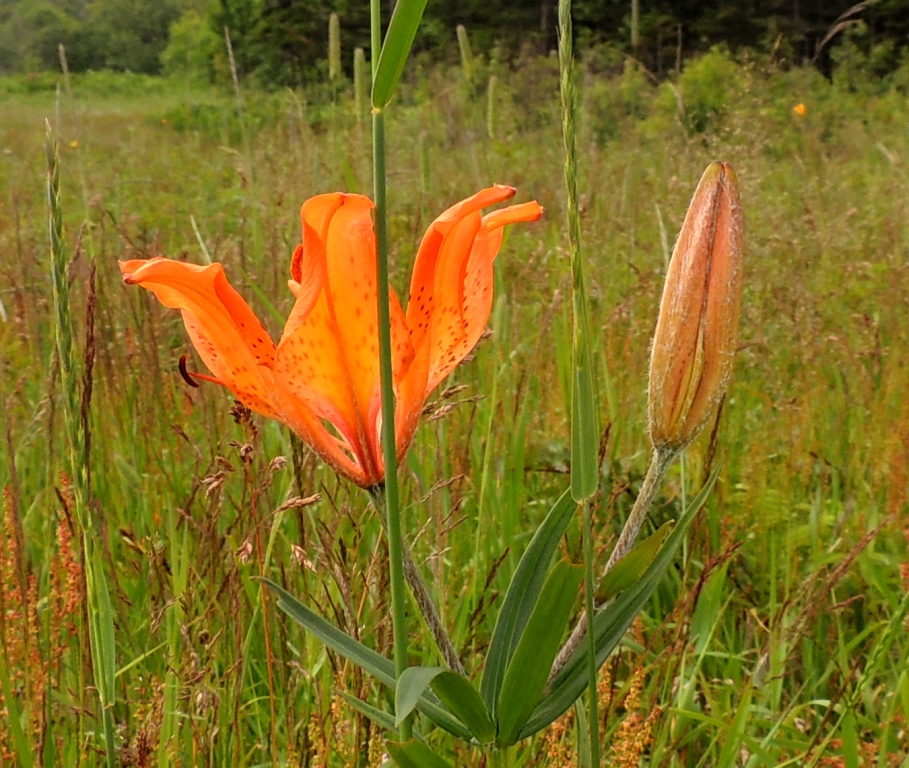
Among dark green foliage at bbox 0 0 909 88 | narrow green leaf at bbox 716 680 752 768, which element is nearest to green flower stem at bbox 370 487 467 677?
narrow green leaf at bbox 716 680 752 768

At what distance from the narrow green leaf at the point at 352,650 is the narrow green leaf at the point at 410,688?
0.06 meters

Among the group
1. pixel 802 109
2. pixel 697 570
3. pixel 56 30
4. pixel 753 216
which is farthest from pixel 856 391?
pixel 56 30

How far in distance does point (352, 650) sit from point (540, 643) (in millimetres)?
103

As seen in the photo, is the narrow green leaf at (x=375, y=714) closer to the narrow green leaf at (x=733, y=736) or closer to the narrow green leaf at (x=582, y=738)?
the narrow green leaf at (x=582, y=738)

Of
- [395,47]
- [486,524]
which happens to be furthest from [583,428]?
[486,524]

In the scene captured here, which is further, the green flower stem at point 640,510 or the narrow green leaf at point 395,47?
the green flower stem at point 640,510

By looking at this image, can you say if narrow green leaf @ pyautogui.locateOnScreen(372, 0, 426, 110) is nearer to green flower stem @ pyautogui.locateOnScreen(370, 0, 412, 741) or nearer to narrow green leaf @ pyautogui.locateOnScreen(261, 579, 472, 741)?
green flower stem @ pyautogui.locateOnScreen(370, 0, 412, 741)

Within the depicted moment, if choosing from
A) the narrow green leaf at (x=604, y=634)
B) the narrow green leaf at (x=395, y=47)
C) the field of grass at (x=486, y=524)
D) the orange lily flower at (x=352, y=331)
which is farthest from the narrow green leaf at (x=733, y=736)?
the narrow green leaf at (x=395, y=47)

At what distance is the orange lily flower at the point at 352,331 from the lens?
471 mm

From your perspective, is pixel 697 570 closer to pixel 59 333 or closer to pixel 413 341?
pixel 413 341

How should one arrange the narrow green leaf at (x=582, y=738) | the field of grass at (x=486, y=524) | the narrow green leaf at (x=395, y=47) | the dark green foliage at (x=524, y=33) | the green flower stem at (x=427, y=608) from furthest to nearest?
1. the dark green foliage at (x=524, y=33)
2. the field of grass at (x=486, y=524)
3. the narrow green leaf at (x=582, y=738)
4. the green flower stem at (x=427, y=608)
5. the narrow green leaf at (x=395, y=47)

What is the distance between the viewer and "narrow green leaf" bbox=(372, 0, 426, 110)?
36 cm

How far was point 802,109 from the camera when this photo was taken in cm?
466

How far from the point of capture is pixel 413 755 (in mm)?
433
